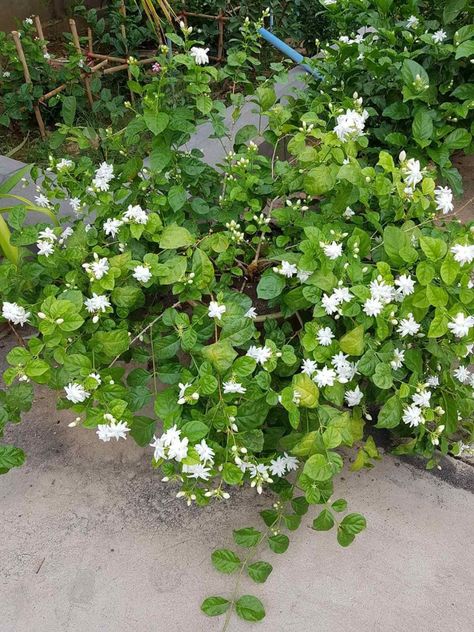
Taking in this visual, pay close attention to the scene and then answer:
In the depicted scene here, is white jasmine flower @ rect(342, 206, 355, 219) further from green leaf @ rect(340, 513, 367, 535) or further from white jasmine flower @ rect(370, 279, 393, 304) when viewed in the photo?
green leaf @ rect(340, 513, 367, 535)

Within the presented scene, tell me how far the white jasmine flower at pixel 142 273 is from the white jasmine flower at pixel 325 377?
1.59ft

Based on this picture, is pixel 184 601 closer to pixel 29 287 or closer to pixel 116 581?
pixel 116 581

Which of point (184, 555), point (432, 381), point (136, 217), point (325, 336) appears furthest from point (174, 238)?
point (184, 555)

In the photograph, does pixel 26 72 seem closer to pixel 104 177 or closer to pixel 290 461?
pixel 104 177

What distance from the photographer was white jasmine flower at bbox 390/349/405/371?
4.65 ft

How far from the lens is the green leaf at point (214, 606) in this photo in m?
1.44

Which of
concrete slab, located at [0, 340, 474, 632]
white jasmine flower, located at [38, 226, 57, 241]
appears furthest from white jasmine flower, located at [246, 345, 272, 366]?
white jasmine flower, located at [38, 226, 57, 241]

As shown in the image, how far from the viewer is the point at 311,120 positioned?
1.62 meters

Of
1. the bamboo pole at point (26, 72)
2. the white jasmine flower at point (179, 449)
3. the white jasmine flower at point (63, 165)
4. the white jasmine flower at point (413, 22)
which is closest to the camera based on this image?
the white jasmine flower at point (179, 449)

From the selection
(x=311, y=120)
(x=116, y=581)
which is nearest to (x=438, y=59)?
(x=311, y=120)

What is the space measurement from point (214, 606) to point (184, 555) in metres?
0.20

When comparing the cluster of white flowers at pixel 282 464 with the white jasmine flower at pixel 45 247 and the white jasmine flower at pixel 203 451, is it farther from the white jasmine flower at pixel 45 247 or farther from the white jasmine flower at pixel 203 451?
the white jasmine flower at pixel 45 247

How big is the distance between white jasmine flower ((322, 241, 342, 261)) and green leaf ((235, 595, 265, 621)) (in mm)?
883

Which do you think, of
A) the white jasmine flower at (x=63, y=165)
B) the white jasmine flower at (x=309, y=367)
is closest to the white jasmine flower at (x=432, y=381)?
the white jasmine flower at (x=309, y=367)
